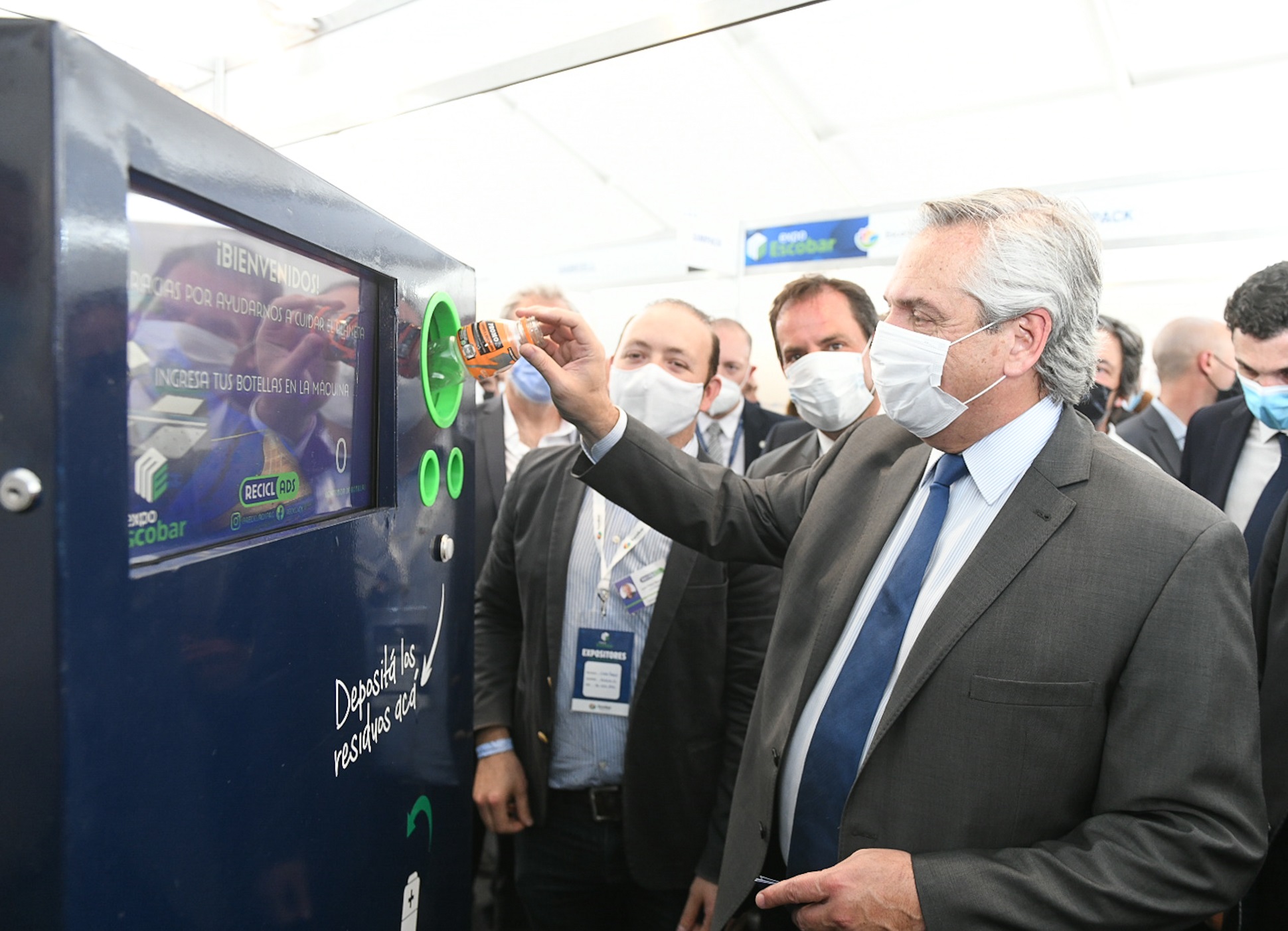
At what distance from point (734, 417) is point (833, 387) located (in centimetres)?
206

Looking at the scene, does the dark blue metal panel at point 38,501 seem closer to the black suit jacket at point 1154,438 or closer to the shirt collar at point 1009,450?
the shirt collar at point 1009,450

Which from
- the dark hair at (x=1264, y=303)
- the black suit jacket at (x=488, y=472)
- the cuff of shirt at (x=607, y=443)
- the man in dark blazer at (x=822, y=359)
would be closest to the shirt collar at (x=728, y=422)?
the black suit jacket at (x=488, y=472)

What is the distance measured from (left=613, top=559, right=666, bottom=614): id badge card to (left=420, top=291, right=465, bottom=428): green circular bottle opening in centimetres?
68

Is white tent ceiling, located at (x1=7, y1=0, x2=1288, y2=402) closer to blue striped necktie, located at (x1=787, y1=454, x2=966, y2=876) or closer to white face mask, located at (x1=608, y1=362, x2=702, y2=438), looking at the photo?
white face mask, located at (x1=608, y1=362, x2=702, y2=438)

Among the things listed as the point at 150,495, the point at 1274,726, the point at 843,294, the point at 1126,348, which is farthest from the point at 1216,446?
the point at 150,495

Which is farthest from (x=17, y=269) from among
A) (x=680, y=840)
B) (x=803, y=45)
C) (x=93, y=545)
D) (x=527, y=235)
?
(x=527, y=235)

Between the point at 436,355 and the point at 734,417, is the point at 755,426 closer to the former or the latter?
the point at 734,417

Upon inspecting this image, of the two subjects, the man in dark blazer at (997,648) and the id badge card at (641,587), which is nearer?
the man in dark blazer at (997,648)

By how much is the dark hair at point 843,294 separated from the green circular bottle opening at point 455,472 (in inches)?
53.6

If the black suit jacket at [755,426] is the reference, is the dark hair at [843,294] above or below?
above

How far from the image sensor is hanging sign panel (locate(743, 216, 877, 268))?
4.44 m

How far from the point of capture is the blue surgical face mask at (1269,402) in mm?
2121

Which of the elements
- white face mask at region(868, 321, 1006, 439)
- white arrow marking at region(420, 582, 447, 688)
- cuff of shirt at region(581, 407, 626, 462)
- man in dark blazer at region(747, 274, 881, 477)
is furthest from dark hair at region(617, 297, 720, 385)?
white arrow marking at region(420, 582, 447, 688)

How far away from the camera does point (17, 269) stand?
1.69 ft
